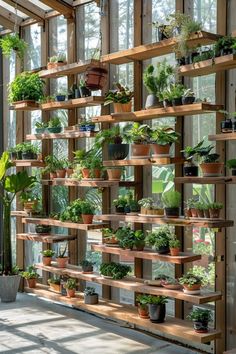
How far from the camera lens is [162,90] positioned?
16.8ft

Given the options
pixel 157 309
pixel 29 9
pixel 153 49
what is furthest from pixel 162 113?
pixel 29 9

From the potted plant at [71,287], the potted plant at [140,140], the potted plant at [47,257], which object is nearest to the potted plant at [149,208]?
the potted plant at [140,140]

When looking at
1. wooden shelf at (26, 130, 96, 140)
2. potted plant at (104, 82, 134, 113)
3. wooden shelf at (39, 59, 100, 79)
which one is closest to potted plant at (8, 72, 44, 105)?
wooden shelf at (39, 59, 100, 79)

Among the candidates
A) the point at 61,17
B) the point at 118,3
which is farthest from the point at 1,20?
the point at 118,3

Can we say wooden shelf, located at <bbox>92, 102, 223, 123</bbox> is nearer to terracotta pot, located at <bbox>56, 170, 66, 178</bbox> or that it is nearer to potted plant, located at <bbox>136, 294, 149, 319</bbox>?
terracotta pot, located at <bbox>56, 170, 66, 178</bbox>


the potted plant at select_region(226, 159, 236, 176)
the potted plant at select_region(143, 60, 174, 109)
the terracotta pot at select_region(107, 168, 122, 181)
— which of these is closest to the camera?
the potted plant at select_region(226, 159, 236, 176)

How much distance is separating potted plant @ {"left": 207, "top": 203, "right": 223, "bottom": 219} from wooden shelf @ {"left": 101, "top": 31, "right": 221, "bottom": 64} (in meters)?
1.41

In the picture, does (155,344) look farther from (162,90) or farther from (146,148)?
(162,90)

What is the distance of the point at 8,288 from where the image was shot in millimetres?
6637

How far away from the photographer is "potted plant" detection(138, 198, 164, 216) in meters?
5.07

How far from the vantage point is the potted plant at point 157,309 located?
4.95 m

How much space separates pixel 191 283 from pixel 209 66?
1.84m

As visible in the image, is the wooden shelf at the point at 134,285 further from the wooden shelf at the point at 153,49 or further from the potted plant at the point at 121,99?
the wooden shelf at the point at 153,49

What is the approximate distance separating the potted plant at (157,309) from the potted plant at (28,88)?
2955mm
